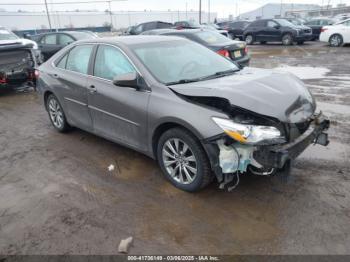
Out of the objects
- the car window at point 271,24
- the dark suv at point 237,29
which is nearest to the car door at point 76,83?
the car window at point 271,24

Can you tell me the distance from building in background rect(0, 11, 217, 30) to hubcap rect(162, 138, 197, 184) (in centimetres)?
6186

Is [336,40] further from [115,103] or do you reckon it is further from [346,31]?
[115,103]

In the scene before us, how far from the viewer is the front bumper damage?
3.06 m

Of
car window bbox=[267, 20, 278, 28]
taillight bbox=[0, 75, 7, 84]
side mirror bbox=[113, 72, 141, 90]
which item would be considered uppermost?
side mirror bbox=[113, 72, 141, 90]

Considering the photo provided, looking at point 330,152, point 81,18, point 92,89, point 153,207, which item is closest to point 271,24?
point 330,152

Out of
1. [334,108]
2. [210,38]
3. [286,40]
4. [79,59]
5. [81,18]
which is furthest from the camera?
[81,18]

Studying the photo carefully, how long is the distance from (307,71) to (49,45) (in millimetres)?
10299

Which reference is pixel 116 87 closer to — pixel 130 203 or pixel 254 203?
pixel 130 203

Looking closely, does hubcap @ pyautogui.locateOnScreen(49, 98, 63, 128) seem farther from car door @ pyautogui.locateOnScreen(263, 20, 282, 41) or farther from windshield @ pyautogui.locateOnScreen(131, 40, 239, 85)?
car door @ pyautogui.locateOnScreen(263, 20, 282, 41)

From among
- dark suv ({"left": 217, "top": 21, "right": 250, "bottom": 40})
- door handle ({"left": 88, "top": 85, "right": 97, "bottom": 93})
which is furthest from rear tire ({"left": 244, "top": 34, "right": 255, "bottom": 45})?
door handle ({"left": 88, "top": 85, "right": 97, "bottom": 93})

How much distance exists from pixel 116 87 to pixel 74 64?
127 centimetres

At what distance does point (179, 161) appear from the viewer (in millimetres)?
3658

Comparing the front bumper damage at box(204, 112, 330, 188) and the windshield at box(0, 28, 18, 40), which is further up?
the windshield at box(0, 28, 18, 40)

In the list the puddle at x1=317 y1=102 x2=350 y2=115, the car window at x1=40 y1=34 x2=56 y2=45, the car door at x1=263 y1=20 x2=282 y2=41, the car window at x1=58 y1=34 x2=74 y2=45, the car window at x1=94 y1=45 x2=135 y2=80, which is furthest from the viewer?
the car door at x1=263 y1=20 x2=282 y2=41
